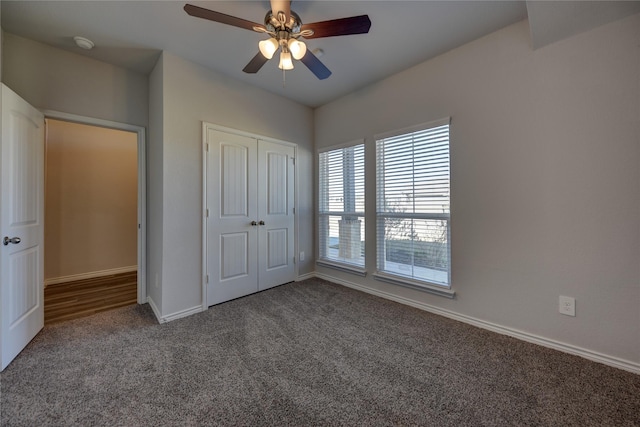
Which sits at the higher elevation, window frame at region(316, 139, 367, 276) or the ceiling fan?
the ceiling fan

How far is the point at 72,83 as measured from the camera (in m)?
2.52

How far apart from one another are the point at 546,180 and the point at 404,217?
1.25 m

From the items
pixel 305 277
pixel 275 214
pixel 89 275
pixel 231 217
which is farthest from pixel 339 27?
pixel 89 275

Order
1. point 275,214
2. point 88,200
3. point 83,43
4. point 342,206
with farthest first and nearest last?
1. point 88,200
2. point 342,206
3. point 275,214
4. point 83,43

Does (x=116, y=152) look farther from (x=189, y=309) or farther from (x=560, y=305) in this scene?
(x=560, y=305)

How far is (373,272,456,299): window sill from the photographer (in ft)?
8.36

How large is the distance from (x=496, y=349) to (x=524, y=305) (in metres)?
0.47

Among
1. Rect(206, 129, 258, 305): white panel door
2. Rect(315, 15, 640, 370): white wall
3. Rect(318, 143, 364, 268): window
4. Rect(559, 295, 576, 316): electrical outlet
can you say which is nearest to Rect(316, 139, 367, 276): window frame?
Rect(318, 143, 364, 268): window

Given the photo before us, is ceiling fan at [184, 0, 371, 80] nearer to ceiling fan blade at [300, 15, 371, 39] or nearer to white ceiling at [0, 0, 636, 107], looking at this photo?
ceiling fan blade at [300, 15, 371, 39]

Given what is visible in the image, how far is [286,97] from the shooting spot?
3574 mm

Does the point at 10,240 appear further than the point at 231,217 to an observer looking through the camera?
No

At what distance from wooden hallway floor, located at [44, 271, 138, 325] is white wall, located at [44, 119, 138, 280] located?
388mm

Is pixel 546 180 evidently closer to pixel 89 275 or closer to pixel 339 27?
pixel 339 27

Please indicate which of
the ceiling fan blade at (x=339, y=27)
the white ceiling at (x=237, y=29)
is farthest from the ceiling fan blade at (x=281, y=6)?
the white ceiling at (x=237, y=29)
